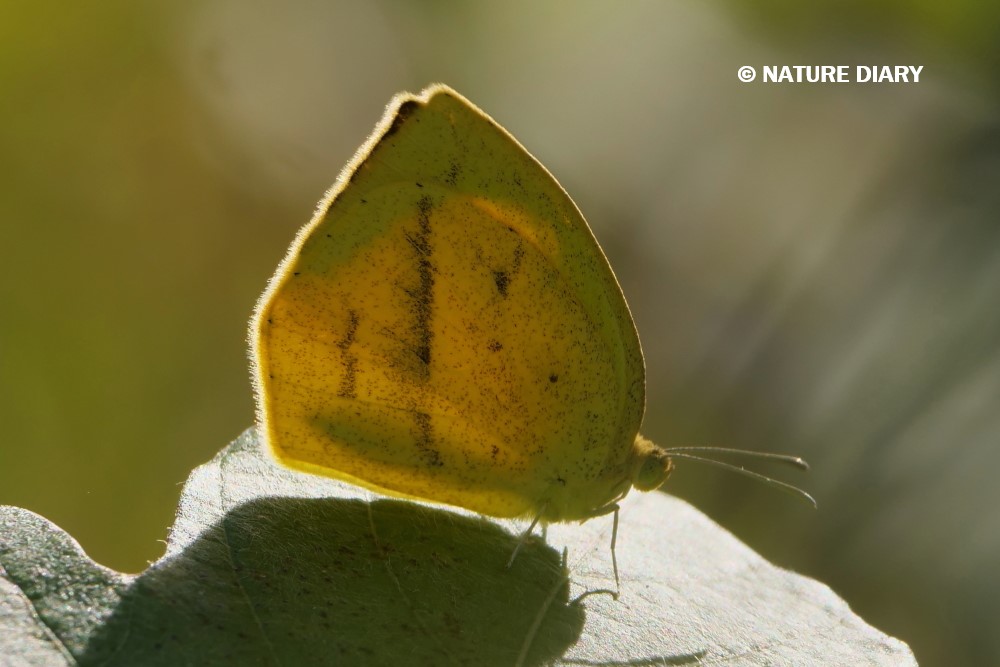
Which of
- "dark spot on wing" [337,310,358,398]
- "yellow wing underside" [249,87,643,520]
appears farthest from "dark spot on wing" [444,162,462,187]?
"dark spot on wing" [337,310,358,398]

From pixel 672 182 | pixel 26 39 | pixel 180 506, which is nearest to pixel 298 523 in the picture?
pixel 180 506

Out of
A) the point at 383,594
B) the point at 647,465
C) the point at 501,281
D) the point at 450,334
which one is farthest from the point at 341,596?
A: the point at 647,465

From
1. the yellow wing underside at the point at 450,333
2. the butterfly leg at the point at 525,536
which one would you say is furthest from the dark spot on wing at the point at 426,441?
the butterfly leg at the point at 525,536

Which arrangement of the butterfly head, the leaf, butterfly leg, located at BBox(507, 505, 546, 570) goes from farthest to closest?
the butterfly head
butterfly leg, located at BBox(507, 505, 546, 570)
the leaf

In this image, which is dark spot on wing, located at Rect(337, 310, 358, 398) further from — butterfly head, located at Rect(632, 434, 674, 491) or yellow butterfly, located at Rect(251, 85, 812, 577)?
butterfly head, located at Rect(632, 434, 674, 491)

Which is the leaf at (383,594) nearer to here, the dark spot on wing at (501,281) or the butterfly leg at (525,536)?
the butterfly leg at (525,536)

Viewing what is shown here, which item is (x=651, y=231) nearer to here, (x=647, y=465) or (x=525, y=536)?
(x=647, y=465)

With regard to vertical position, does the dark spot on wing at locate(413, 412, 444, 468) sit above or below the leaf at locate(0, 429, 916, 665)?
above

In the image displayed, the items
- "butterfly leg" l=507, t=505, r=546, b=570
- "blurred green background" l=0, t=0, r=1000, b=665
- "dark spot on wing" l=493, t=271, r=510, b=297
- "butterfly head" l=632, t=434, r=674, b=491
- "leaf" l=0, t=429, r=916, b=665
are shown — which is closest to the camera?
"leaf" l=0, t=429, r=916, b=665
